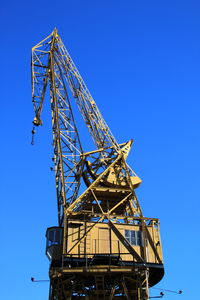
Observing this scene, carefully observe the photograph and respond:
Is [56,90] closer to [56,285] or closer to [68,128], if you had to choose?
[68,128]

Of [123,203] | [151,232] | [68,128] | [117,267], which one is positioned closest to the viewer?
[117,267]

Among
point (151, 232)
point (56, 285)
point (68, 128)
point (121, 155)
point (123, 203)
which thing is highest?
point (68, 128)

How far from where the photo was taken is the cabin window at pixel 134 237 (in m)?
36.0

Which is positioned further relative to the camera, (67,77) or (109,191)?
(67,77)

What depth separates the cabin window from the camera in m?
36.0

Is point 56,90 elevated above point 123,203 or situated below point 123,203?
above

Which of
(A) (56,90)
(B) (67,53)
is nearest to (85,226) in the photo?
(A) (56,90)

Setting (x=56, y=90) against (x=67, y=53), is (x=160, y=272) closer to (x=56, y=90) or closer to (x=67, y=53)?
(x=56, y=90)

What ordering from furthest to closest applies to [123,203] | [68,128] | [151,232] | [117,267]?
[68,128] < [123,203] < [151,232] < [117,267]

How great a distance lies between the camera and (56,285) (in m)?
35.4

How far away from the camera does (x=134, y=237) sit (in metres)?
36.3

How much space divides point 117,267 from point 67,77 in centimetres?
2031

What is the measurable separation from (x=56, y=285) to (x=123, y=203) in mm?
9361

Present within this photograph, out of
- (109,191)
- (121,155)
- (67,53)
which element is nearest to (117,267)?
(109,191)
